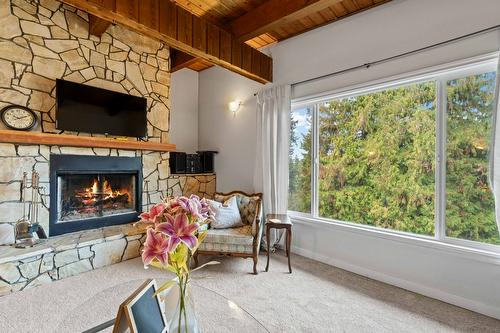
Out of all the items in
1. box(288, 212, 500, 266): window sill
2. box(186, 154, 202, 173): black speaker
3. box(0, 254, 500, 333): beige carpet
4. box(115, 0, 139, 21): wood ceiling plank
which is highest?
box(115, 0, 139, 21): wood ceiling plank

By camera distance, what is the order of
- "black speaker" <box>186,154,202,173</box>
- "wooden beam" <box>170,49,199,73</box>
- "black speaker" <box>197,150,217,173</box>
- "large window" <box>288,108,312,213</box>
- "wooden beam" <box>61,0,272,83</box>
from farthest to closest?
"black speaker" <box>197,150,217,173</box> → "black speaker" <box>186,154,202,173</box> → "wooden beam" <box>170,49,199,73</box> → "large window" <box>288,108,312,213</box> → "wooden beam" <box>61,0,272,83</box>

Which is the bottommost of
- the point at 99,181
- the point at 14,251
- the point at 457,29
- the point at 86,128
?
the point at 14,251

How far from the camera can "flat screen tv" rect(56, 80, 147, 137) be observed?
8.88 feet

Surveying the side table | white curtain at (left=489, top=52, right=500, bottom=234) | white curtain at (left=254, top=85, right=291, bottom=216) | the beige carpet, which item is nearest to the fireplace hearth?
the beige carpet

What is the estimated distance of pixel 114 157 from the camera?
3168 millimetres

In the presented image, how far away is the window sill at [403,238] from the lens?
6.51 ft

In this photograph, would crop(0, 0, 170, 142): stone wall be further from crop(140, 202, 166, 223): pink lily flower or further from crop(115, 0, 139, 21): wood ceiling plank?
crop(140, 202, 166, 223): pink lily flower

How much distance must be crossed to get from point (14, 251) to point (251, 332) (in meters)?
2.38

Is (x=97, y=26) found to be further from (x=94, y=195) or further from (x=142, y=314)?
(x=142, y=314)

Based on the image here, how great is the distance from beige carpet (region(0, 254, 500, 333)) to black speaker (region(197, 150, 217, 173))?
1881 mm

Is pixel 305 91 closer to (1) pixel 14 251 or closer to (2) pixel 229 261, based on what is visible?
(2) pixel 229 261

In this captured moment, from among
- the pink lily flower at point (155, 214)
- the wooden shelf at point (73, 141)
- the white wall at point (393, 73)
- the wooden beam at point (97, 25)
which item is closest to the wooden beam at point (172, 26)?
the white wall at point (393, 73)

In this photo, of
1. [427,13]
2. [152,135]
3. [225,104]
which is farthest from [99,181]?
[427,13]

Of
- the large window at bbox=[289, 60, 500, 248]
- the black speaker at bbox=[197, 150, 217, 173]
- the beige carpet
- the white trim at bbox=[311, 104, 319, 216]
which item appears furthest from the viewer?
the black speaker at bbox=[197, 150, 217, 173]
